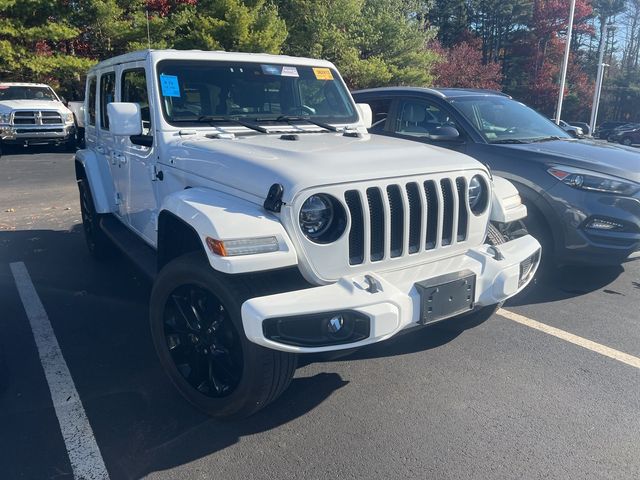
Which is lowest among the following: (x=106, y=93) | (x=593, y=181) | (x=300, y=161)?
(x=593, y=181)

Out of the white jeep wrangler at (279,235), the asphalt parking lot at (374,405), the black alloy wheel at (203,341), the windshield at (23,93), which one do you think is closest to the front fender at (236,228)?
the white jeep wrangler at (279,235)

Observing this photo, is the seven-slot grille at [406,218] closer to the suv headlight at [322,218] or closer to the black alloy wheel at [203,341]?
the suv headlight at [322,218]

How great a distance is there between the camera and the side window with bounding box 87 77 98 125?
592 centimetres

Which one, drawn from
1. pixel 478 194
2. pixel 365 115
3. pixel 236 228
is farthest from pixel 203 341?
pixel 365 115

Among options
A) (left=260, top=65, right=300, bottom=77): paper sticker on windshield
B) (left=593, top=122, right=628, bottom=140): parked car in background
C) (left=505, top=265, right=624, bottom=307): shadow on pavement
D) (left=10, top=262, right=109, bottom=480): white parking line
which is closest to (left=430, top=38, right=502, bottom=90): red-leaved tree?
(left=593, top=122, right=628, bottom=140): parked car in background

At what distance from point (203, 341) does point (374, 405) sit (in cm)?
108

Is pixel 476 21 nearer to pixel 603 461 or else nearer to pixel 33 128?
pixel 33 128

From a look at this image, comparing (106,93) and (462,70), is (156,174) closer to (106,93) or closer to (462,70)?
(106,93)

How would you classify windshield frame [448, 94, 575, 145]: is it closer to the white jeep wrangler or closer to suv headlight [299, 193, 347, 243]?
the white jeep wrangler

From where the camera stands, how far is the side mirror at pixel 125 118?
3.86 meters

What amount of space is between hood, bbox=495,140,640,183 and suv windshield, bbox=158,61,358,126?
1925 mm

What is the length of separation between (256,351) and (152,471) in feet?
2.58

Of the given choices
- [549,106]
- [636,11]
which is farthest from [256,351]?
[636,11]

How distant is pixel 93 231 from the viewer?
594 cm
